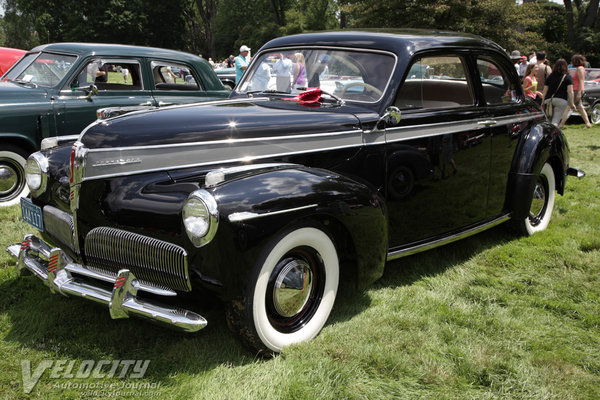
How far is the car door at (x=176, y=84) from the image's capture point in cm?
690

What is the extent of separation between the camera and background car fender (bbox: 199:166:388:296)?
2.47 meters

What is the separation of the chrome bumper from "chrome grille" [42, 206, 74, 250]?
0.13m

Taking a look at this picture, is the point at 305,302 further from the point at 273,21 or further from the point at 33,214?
the point at 273,21

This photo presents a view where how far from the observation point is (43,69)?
6492 millimetres

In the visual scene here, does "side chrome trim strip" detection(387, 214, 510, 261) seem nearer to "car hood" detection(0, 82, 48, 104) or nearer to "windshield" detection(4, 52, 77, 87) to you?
"car hood" detection(0, 82, 48, 104)

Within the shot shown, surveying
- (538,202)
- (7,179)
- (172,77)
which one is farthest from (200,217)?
(172,77)

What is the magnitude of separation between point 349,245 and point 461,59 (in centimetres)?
195

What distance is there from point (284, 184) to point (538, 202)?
324 cm

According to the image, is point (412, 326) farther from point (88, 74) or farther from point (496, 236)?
point (88, 74)

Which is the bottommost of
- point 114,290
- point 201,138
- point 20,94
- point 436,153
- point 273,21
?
point 114,290

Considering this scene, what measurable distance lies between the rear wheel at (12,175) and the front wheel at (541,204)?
204 inches

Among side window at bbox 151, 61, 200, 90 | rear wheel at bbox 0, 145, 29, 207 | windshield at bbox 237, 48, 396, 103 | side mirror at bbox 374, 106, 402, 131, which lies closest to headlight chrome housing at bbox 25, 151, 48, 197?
windshield at bbox 237, 48, 396, 103

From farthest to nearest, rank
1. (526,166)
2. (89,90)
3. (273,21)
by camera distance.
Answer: (273,21) < (89,90) < (526,166)

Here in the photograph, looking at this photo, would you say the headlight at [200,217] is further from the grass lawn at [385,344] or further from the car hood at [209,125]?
the grass lawn at [385,344]
